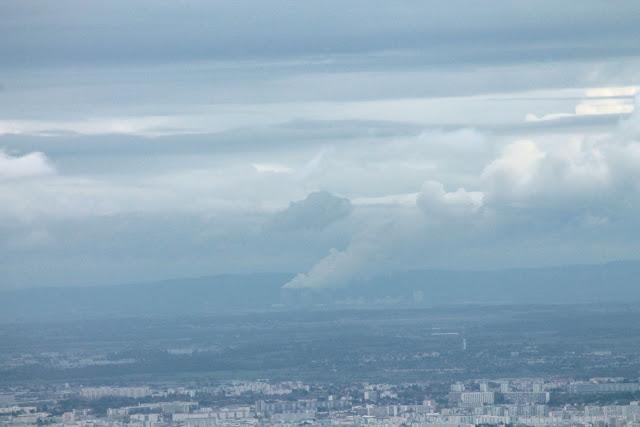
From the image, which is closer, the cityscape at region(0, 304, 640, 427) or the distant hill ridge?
the cityscape at region(0, 304, 640, 427)

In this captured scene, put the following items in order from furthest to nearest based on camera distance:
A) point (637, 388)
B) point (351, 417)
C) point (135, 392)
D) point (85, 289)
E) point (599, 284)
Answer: point (599, 284)
point (85, 289)
point (135, 392)
point (637, 388)
point (351, 417)

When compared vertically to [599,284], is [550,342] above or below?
below

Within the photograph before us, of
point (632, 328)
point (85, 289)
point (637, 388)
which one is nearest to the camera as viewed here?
point (637, 388)

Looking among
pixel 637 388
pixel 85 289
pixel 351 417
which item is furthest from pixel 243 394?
pixel 85 289

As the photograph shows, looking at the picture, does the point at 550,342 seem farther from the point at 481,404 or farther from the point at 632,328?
the point at 481,404

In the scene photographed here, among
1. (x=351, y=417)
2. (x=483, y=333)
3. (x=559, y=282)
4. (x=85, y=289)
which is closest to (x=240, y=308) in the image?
(x=85, y=289)

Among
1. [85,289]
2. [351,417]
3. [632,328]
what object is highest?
[85,289]

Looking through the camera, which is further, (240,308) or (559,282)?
(559,282)

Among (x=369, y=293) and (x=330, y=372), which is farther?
(x=369, y=293)

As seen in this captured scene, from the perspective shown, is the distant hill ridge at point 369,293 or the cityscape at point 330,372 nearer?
the cityscape at point 330,372
